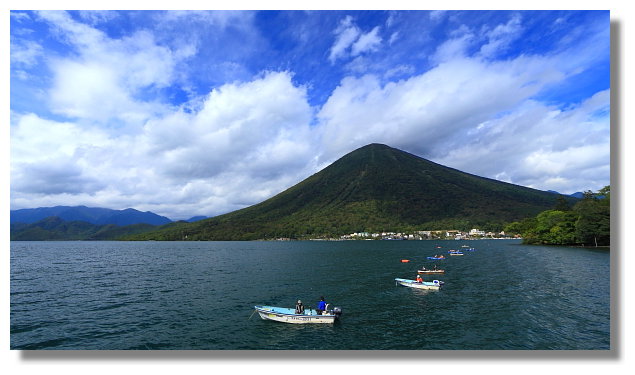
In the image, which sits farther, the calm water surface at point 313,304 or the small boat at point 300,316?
the small boat at point 300,316

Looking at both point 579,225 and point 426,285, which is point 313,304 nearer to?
point 426,285

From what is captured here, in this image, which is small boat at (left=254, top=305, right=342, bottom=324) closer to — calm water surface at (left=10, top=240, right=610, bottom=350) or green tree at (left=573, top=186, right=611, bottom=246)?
calm water surface at (left=10, top=240, right=610, bottom=350)

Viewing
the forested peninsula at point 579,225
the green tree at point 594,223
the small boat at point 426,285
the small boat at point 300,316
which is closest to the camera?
the small boat at point 300,316

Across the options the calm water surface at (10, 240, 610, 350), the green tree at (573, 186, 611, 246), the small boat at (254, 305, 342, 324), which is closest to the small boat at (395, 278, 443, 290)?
the calm water surface at (10, 240, 610, 350)

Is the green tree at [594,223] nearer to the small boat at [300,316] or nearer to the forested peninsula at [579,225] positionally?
the forested peninsula at [579,225]

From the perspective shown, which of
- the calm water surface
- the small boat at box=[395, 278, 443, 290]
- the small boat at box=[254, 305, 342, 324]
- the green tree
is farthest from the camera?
the green tree

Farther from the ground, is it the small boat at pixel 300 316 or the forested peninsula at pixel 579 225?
the forested peninsula at pixel 579 225

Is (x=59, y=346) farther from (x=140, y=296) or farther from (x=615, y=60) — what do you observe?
(x=615, y=60)

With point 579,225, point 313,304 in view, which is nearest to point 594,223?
point 579,225

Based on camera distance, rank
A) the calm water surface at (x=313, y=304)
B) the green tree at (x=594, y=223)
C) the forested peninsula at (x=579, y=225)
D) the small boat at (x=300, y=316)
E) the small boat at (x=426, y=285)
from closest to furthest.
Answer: the calm water surface at (x=313, y=304), the small boat at (x=300, y=316), the small boat at (x=426, y=285), the green tree at (x=594, y=223), the forested peninsula at (x=579, y=225)

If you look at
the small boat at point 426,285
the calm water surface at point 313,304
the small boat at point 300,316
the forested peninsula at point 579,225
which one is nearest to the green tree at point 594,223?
the forested peninsula at point 579,225

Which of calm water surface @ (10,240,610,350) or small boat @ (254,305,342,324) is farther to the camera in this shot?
small boat @ (254,305,342,324)
